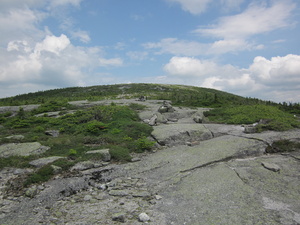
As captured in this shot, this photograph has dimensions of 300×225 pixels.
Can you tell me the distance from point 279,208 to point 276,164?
3515 millimetres

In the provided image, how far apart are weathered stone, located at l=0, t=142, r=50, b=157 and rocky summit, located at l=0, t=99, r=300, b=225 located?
1.63 metres

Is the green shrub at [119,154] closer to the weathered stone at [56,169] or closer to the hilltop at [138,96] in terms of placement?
the weathered stone at [56,169]

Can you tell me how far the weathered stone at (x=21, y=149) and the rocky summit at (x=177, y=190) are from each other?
→ 163 centimetres

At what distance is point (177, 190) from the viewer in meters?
7.44

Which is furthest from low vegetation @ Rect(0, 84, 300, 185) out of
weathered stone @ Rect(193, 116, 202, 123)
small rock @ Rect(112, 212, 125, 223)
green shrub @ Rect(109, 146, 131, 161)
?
small rock @ Rect(112, 212, 125, 223)

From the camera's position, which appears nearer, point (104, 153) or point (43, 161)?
point (43, 161)

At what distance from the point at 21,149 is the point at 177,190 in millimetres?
9022

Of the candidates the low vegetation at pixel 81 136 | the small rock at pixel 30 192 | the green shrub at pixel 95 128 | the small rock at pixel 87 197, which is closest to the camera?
the small rock at pixel 87 197

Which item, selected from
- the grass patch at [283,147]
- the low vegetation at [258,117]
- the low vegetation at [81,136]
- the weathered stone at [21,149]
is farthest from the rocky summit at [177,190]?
the low vegetation at [258,117]

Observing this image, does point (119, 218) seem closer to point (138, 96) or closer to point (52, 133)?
point (52, 133)

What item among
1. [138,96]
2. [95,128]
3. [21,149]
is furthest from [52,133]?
[138,96]

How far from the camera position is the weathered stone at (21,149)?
10.7 meters

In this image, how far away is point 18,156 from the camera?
33.9 feet

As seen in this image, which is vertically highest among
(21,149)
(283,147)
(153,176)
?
(283,147)
